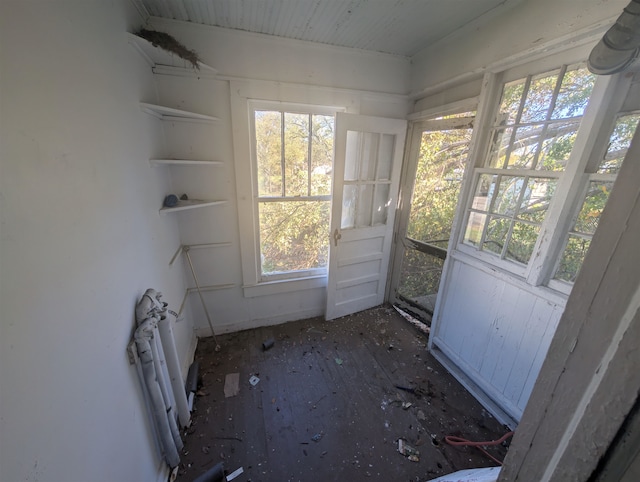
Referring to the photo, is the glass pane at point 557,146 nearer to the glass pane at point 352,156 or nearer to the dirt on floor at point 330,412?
the glass pane at point 352,156

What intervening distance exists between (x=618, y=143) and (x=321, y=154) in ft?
6.07

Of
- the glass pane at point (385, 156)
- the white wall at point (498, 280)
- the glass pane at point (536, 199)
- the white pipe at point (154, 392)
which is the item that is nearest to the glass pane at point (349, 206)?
the glass pane at point (385, 156)

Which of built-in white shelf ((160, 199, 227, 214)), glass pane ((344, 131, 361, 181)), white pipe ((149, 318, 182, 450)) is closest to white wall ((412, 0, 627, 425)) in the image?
glass pane ((344, 131, 361, 181))

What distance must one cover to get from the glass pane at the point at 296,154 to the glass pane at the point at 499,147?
4.72 feet

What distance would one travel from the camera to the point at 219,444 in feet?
5.15

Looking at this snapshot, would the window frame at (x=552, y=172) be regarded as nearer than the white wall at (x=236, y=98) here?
Yes

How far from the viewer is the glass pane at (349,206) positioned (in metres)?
2.45

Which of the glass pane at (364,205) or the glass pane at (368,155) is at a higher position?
the glass pane at (368,155)

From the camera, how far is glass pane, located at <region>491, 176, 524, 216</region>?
1625mm

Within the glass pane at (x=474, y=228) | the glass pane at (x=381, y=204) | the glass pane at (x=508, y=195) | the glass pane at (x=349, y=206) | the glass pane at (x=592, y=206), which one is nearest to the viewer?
the glass pane at (x=592, y=206)

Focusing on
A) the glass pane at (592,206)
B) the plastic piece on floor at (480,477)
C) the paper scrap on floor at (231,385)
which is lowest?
the paper scrap on floor at (231,385)

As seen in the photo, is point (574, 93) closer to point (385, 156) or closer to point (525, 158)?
point (525, 158)

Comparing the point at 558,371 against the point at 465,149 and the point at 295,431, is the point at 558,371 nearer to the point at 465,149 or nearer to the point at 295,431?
the point at 295,431

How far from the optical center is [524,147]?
159 cm
